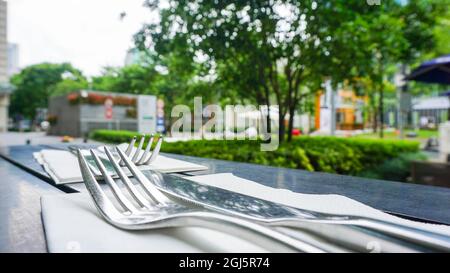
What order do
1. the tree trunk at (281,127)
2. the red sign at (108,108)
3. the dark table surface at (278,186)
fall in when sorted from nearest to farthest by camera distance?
the dark table surface at (278,186) < the tree trunk at (281,127) < the red sign at (108,108)

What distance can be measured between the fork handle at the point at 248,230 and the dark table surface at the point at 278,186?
0.16m

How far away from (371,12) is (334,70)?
842 millimetres

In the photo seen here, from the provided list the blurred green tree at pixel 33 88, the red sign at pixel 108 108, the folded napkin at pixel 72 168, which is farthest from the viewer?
the blurred green tree at pixel 33 88

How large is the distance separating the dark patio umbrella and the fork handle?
12.9 feet

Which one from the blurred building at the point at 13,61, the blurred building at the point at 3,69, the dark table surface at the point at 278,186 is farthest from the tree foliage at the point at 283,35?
the blurred building at the point at 13,61

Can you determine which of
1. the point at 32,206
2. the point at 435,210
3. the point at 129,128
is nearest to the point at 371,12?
the point at 435,210

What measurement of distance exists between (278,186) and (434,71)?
4138mm

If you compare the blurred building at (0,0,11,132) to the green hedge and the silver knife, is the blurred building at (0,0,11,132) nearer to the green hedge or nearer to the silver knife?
the green hedge

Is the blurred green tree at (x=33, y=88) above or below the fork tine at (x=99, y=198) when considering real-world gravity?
above

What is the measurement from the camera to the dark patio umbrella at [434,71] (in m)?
3.56

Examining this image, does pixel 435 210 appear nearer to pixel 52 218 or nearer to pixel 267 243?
pixel 267 243

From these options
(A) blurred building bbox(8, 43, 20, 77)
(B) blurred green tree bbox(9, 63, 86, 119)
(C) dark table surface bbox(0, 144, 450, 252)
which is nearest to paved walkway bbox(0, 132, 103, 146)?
(C) dark table surface bbox(0, 144, 450, 252)

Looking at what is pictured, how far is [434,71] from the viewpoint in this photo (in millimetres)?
3945

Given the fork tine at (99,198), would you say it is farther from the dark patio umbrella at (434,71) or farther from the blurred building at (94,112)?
the blurred building at (94,112)
